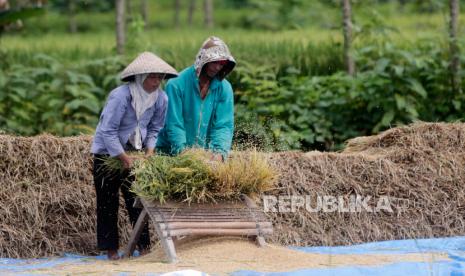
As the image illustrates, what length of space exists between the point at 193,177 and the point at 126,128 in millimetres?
696

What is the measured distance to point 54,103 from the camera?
10.0 metres

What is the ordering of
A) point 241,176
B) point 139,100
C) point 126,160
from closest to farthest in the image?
1. point 241,176
2. point 126,160
3. point 139,100

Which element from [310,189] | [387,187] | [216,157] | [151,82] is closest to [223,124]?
[216,157]

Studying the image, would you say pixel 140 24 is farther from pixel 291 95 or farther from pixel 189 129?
pixel 189 129

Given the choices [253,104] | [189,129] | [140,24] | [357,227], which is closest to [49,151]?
[189,129]

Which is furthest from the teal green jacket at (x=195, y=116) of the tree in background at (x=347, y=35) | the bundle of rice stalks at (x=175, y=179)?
the tree in background at (x=347, y=35)

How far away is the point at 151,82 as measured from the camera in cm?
588

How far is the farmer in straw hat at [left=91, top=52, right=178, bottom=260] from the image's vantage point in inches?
228

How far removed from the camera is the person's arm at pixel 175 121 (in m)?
6.14

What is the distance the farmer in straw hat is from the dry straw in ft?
1.96

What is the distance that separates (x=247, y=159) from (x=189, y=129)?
66 cm

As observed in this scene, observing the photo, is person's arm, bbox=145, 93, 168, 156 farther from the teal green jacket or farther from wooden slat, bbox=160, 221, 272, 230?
wooden slat, bbox=160, 221, 272, 230

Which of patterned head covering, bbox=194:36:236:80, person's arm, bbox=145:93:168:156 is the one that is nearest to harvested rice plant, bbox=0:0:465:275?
person's arm, bbox=145:93:168:156

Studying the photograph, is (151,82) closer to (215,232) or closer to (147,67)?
(147,67)
